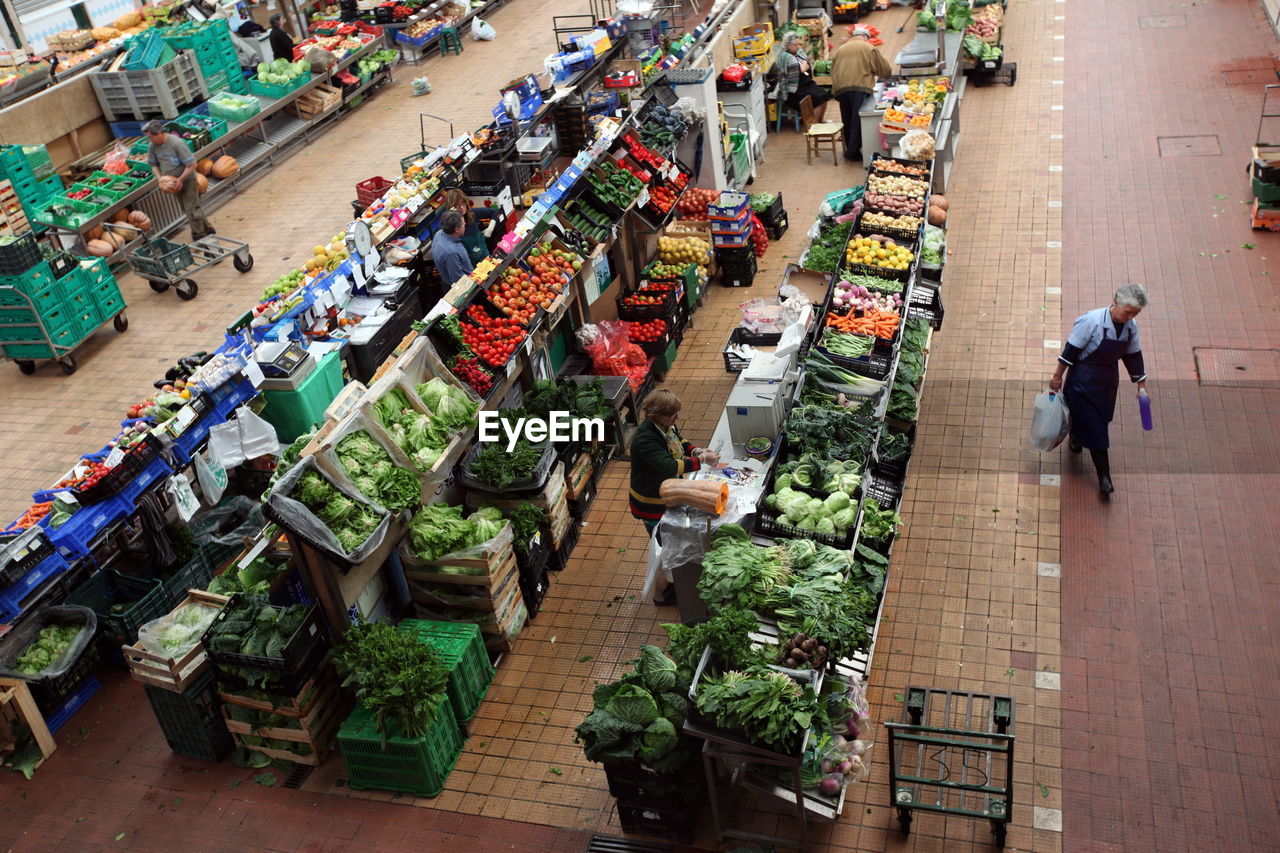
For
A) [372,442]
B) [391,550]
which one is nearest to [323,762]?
[391,550]

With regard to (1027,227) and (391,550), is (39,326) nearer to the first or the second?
(391,550)

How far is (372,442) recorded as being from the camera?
7859 mm

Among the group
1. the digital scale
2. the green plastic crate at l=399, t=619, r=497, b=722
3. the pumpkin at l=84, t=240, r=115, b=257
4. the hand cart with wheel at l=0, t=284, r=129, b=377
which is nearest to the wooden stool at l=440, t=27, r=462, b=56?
the pumpkin at l=84, t=240, r=115, b=257

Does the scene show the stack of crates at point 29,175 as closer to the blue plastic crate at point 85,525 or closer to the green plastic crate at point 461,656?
the blue plastic crate at point 85,525

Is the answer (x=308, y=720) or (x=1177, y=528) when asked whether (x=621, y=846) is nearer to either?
(x=308, y=720)

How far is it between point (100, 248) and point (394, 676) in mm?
10325

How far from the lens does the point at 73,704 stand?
858 cm

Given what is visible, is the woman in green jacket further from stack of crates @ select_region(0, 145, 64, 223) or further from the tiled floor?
stack of crates @ select_region(0, 145, 64, 223)

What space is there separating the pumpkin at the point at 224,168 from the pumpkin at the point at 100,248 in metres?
2.65

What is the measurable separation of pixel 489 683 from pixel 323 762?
1.26m

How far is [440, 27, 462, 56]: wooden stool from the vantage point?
22859 millimetres

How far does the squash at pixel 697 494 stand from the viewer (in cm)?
760

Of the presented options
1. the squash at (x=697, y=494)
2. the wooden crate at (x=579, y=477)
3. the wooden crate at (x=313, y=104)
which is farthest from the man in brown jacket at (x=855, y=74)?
the squash at (x=697, y=494)

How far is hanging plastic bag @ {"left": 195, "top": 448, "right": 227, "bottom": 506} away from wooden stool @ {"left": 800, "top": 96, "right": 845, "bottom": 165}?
1070 cm
